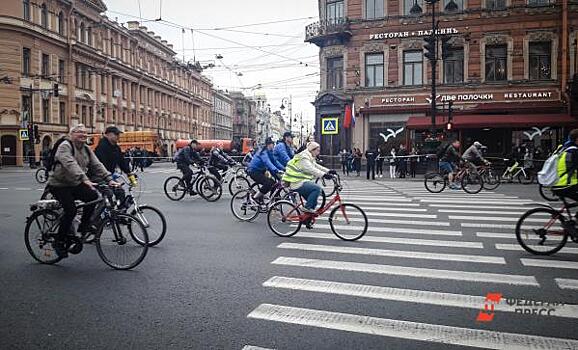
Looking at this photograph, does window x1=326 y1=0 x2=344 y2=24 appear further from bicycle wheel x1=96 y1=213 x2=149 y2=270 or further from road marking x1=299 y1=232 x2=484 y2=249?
bicycle wheel x1=96 y1=213 x2=149 y2=270

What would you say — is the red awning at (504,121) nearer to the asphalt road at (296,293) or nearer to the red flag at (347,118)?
the red flag at (347,118)

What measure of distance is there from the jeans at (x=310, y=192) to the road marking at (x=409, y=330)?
4143mm

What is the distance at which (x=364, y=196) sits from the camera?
15.9 m

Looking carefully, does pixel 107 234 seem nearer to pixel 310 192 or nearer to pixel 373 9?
pixel 310 192

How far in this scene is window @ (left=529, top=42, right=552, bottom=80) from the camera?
101 feet

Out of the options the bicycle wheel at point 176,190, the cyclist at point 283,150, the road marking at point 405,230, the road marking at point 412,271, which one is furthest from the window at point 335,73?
the road marking at point 412,271

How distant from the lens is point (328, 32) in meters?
34.7

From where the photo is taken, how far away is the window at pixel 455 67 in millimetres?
32375

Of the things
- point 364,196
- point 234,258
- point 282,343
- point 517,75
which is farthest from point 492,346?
point 517,75

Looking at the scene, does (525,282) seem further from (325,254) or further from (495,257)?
(325,254)

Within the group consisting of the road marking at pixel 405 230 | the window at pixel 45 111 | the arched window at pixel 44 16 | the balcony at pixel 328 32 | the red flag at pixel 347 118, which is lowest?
the road marking at pixel 405 230

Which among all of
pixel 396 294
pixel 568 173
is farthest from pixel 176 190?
pixel 568 173

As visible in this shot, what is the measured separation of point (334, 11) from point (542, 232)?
31.1 metres

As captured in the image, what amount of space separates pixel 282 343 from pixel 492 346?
69.2 inches
